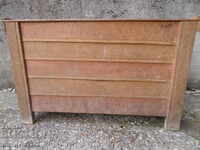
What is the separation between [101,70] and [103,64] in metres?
0.06

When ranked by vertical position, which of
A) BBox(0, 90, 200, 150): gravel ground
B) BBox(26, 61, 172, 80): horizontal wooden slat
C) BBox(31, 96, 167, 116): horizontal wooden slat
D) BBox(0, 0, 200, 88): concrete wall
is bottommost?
BBox(0, 90, 200, 150): gravel ground

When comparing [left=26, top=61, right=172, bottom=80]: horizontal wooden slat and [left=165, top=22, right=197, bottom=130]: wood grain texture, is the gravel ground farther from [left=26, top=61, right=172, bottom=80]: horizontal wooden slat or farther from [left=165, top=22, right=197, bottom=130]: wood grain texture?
[left=26, top=61, right=172, bottom=80]: horizontal wooden slat

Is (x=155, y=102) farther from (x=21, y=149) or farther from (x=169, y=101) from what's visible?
(x=21, y=149)

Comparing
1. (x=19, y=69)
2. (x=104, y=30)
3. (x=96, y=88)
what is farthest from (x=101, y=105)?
(x=19, y=69)

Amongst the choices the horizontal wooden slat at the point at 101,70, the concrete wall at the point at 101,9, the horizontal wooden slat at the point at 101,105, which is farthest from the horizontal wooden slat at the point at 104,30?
the concrete wall at the point at 101,9

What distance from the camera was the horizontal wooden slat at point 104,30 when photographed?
1.32m

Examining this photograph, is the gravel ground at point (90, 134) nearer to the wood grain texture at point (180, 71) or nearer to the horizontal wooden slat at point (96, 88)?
the wood grain texture at point (180, 71)

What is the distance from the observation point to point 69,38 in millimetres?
1404

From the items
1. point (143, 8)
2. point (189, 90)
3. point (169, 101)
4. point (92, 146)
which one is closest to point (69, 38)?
point (92, 146)

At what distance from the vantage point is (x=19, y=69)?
151 centimetres

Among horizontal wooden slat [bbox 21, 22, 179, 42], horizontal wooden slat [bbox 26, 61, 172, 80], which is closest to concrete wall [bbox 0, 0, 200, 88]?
horizontal wooden slat [bbox 21, 22, 179, 42]

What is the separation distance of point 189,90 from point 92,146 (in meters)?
1.88

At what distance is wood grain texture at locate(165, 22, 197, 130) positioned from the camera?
4.21ft

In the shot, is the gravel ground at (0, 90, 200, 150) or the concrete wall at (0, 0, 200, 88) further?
the concrete wall at (0, 0, 200, 88)
